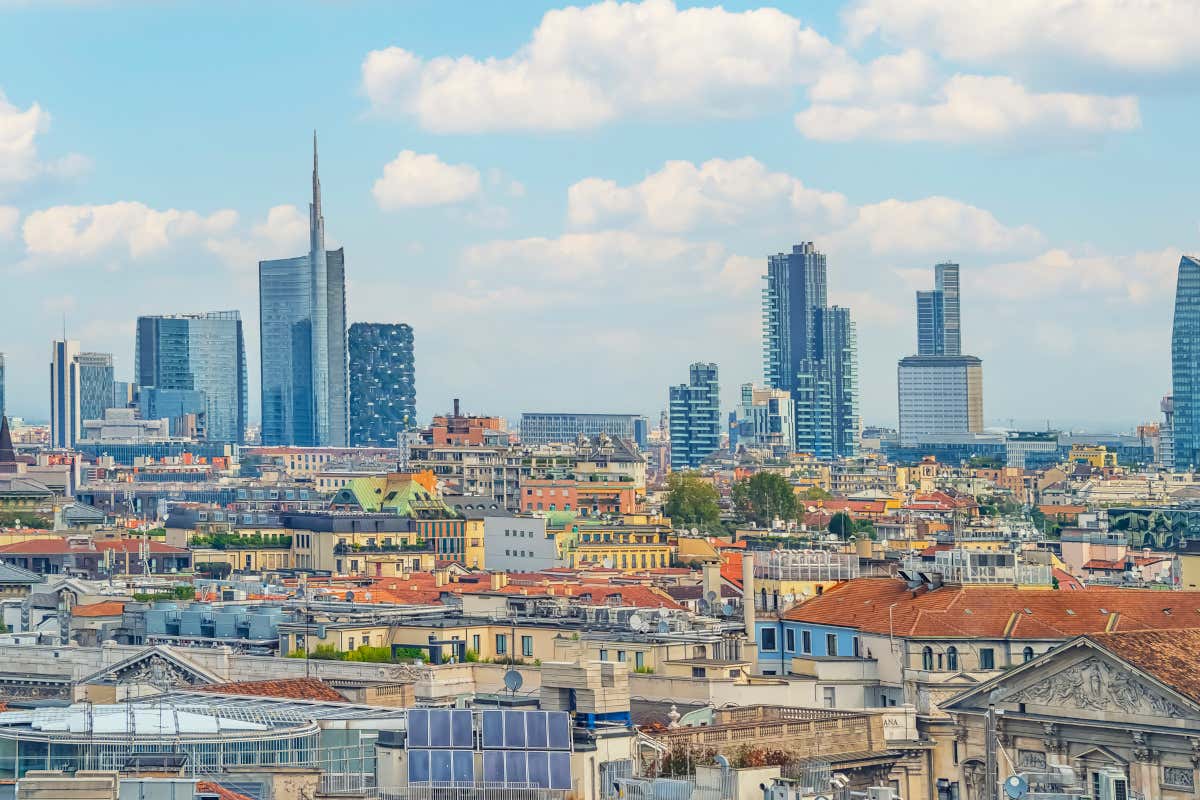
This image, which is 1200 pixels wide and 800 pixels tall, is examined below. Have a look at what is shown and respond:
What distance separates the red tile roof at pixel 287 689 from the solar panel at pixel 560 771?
1828 cm

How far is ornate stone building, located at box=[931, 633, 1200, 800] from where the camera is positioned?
53719 millimetres

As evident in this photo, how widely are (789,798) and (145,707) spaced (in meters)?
14.5

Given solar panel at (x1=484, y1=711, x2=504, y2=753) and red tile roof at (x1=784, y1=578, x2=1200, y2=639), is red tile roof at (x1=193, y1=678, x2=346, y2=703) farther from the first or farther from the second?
solar panel at (x1=484, y1=711, x2=504, y2=753)

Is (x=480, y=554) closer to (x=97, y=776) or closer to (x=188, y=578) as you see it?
(x=188, y=578)

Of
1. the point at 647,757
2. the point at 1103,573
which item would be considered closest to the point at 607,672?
the point at 647,757

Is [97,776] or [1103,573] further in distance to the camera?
[1103,573]

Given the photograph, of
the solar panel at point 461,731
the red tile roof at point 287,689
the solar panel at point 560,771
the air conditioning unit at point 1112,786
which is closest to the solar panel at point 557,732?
the solar panel at point 560,771

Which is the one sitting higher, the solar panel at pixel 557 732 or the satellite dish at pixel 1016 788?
the solar panel at pixel 557 732

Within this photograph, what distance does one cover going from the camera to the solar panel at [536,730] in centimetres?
4006

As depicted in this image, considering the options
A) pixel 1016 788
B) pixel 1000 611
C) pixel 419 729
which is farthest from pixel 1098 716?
pixel 1016 788

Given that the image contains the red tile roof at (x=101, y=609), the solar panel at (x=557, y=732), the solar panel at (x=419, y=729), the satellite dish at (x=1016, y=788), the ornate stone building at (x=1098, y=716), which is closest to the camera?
the satellite dish at (x=1016, y=788)

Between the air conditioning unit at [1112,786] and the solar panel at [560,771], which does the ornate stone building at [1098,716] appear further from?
the solar panel at [560,771]

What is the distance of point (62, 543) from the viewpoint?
167500 millimetres

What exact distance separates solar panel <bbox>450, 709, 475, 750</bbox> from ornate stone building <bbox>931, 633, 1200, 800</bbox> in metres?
14.5
